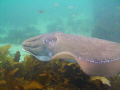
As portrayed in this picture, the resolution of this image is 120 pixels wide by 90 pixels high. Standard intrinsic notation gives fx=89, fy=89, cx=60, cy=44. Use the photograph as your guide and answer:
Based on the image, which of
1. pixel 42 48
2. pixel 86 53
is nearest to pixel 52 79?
pixel 42 48

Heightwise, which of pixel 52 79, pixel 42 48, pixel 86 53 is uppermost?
pixel 42 48

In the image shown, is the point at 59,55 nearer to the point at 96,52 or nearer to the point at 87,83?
the point at 96,52

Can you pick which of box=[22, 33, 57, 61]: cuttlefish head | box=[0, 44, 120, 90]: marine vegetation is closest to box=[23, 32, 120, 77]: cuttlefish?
box=[22, 33, 57, 61]: cuttlefish head

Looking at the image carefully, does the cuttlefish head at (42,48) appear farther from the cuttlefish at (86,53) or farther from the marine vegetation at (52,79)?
the marine vegetation at (52,79)

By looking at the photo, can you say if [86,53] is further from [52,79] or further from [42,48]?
[42,48]

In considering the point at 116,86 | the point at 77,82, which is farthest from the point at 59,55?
the point at 116,86

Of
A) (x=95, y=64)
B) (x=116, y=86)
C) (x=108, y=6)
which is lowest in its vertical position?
(x=116, y=86)
